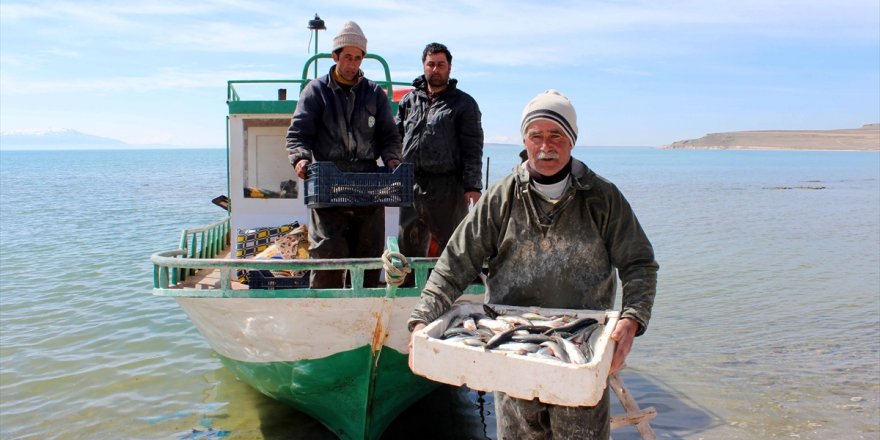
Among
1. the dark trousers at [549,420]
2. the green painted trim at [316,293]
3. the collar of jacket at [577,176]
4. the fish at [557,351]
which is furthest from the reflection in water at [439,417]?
the fish at [557,351]

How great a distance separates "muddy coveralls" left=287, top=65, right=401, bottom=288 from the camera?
5.71m

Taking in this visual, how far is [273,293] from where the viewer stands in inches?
223

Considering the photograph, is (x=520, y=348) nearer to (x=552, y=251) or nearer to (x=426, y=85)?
(x=552, y=251)

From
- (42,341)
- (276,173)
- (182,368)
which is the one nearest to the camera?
(276,173)

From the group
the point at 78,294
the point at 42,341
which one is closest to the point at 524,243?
the point at 42,341

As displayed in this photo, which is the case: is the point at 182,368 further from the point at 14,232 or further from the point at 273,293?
the point at 14,232

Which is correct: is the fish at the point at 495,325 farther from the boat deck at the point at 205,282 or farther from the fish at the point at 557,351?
the boat deck at the point at 205,282

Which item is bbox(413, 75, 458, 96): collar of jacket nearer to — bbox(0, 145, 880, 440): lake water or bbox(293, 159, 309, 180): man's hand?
bbox(293, 159, 309, 180): man's hand

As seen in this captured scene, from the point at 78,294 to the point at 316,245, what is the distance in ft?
32.2

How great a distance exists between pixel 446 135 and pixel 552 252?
2.85 metres

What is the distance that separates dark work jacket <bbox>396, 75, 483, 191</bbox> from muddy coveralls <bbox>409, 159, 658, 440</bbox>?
2.60m

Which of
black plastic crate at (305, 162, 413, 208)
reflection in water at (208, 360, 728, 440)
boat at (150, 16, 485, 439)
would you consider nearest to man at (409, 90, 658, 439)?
boat at (150, 16, 485, 439)

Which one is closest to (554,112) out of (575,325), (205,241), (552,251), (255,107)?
(552,251)

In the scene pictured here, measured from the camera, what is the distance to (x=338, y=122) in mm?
5785
